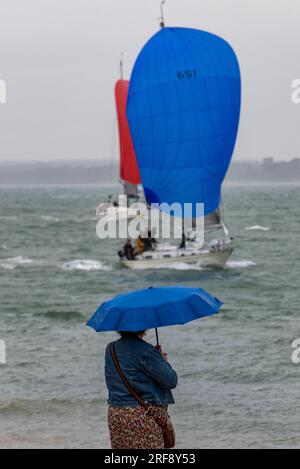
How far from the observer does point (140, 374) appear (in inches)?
316

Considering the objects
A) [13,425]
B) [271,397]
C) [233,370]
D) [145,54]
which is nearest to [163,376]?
[13,425]

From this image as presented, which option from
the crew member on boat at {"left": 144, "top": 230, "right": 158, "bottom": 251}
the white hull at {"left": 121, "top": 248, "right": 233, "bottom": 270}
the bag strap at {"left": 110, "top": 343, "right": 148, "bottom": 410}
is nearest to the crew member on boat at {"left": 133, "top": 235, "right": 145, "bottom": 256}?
the crew member on boat at {"left": 144, "top": 230, "right": 158, "bottom": 251}

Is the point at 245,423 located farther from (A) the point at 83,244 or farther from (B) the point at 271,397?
(A) the point at 83,244

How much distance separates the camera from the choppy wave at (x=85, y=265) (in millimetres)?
48219

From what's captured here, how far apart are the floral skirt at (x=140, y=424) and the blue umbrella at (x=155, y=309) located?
701 mm

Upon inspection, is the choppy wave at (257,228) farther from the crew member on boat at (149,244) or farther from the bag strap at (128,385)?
the bag strap at (128,385)

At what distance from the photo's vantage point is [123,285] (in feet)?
129

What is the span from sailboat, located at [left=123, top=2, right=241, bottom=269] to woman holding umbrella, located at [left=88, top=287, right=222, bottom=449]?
28.3 metres

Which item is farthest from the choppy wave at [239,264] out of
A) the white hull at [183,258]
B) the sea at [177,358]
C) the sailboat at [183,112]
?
the sailboat at [183,112]

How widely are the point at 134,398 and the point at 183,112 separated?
2890cm

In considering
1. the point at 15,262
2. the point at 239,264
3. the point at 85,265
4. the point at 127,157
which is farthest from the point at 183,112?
the point at 15,262

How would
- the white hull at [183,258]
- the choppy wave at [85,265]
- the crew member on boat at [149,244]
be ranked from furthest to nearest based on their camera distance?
the choppy wave at [85,265]
the crew member on boat at [149,244]
the white hull at [183,258]

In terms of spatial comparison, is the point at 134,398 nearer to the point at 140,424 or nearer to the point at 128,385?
the point at 128,385

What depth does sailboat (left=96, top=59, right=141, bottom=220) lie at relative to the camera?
52.8 metres
